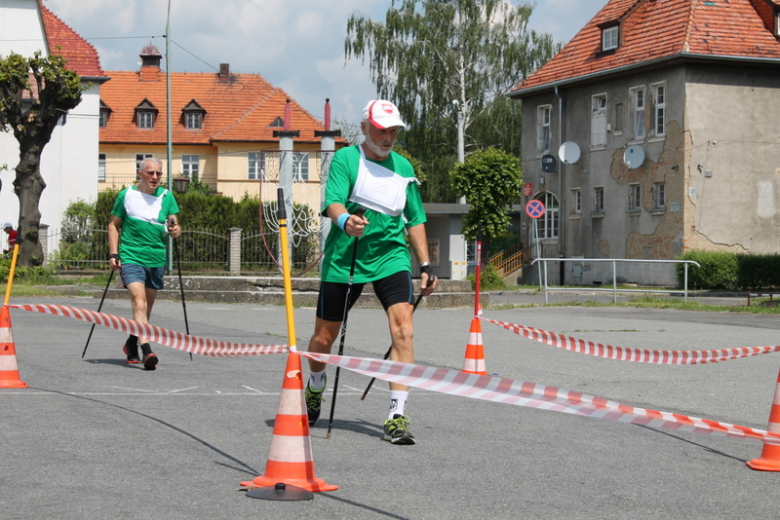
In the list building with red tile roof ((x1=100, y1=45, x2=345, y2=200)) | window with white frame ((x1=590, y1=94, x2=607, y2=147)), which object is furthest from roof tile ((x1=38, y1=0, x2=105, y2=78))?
window with white frame ((x1=590, y1=94, x2=607, y2=147))

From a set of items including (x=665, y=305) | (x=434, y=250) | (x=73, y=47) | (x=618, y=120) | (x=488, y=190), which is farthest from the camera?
(x=73, y=47)

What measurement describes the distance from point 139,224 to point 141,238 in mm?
142

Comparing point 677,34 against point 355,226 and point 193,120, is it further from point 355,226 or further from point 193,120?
point 193,120

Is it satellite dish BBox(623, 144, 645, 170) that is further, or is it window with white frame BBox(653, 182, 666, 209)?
satellite dish BBox(623, 144, 645, 170)

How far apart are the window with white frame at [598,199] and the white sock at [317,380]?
3705 centimetres

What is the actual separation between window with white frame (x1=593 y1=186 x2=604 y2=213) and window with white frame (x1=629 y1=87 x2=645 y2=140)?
2.89 m

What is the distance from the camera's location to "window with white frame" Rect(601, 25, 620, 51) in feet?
140

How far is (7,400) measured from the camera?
7.84 metres

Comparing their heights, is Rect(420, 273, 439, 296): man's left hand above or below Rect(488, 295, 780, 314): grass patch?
above

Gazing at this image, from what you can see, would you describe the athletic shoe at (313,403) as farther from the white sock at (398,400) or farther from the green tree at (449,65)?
the green tree at (449,65)

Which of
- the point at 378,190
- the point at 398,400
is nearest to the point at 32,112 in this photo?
the point at 378,190

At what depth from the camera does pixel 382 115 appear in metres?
6.66

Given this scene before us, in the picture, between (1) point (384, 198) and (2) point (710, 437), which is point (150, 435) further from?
(2) point (710, 437)

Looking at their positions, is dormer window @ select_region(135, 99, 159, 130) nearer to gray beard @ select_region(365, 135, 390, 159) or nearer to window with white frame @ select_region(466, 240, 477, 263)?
window with white frame @ select_region(466, 240, 477, 263)
